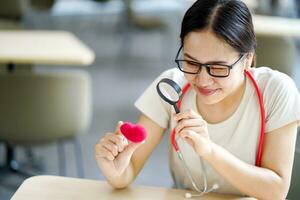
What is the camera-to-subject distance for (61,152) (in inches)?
134

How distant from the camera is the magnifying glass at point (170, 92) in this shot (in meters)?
1.26

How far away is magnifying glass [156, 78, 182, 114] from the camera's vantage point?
1261mm

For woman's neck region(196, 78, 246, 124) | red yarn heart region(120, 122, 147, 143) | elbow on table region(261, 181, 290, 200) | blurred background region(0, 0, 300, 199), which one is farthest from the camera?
blurred background region(0, 0, 300, 199)

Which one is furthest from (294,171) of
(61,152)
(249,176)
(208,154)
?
(61,152)

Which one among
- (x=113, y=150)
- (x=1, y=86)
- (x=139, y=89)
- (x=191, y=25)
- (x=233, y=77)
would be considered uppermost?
(x=191, y=25)

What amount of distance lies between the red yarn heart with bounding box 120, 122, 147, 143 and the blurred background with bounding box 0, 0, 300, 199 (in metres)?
0.53

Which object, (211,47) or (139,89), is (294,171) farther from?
(139,89)

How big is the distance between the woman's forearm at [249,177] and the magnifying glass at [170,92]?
0.16m

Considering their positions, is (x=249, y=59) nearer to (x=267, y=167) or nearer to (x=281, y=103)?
(x=281, y=103)

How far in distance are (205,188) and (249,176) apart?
0.40 feet

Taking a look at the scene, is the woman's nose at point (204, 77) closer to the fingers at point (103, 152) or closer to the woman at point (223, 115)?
the woman at point (223, 115)

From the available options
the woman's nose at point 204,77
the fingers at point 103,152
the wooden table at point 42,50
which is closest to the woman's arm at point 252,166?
the woman's nose at point 204,77

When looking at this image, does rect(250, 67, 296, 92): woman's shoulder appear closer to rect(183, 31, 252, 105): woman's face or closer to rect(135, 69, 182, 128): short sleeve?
rect(183, 31, 252, 105): woman's face

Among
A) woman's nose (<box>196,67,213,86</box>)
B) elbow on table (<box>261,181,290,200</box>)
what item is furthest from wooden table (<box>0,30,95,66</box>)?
elbow on table (<box>261,181,290,200</box>)
